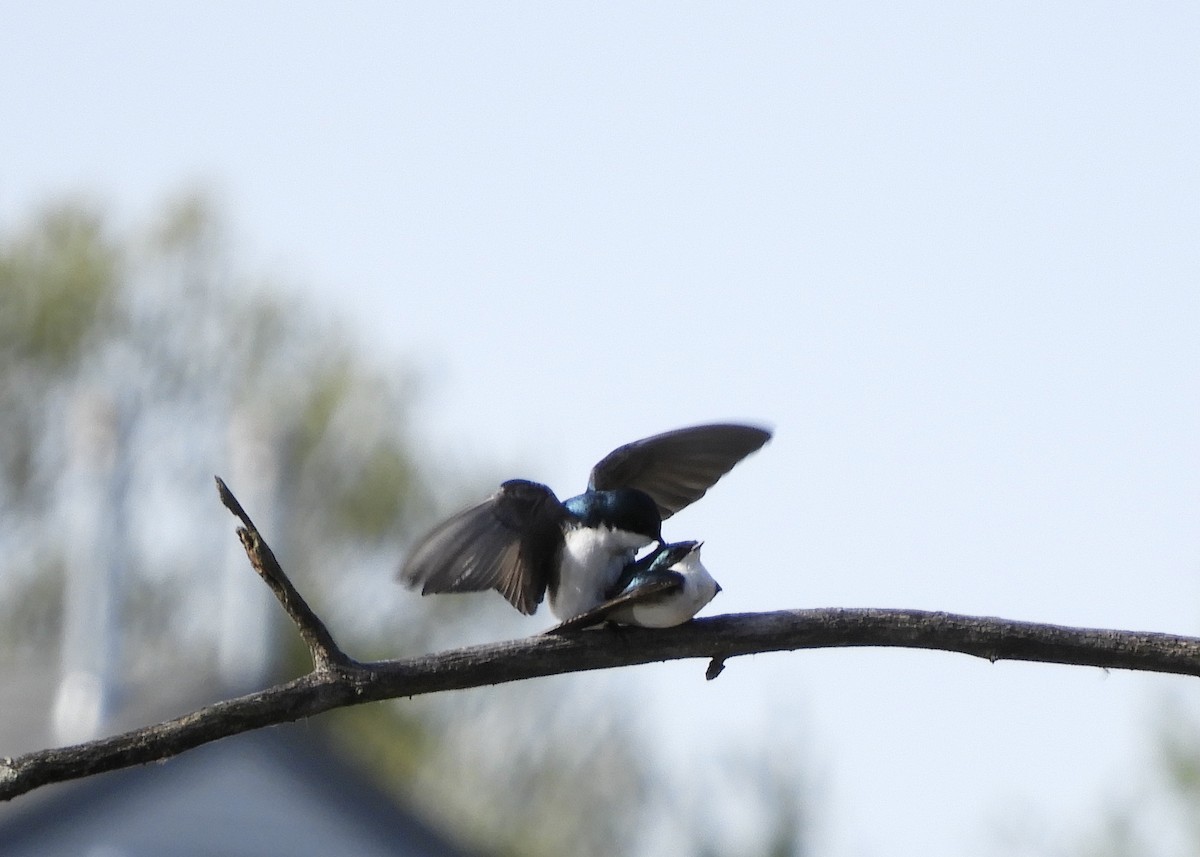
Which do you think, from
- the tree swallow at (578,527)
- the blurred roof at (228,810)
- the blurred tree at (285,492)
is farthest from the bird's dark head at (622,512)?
the blurred tree at (285,492)

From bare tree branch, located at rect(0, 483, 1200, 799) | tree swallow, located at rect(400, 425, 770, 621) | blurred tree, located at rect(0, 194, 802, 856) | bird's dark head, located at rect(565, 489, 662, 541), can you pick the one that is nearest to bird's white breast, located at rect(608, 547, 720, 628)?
bare tree branch, located at rect(0, 483, 1200, 799)

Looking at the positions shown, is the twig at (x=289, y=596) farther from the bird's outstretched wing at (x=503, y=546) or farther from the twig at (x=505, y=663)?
the bird's outstretched wing at (x=503, y=546)

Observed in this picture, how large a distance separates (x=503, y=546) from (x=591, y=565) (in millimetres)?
268

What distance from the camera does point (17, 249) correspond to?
25297mm

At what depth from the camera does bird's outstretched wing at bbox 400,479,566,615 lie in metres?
3.71

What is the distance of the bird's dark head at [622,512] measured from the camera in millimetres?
3619

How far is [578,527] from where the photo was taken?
3.68 meters

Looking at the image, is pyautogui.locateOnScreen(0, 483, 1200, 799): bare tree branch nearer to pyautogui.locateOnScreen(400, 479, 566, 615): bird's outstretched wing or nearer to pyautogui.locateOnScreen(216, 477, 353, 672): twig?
pyautogui.locateOnScreen(216, 477, 353, 672): twig

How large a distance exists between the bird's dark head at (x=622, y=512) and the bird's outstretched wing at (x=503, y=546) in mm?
71

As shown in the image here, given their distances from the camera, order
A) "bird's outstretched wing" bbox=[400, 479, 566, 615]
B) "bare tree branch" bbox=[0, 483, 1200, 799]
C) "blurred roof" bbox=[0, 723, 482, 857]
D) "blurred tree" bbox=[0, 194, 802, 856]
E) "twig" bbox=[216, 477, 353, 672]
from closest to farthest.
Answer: "bare tree branch" bbox=[0, 483, 1200, 799], "twig" bbox=[216, 477, 353, 672], "bird's outstretched wing" bbox=[400, 479, 566, 615], "blurred roof" bbox=[0, 723, 482, 857], "blurred tree" bbox=[0, 194, 802, 856]

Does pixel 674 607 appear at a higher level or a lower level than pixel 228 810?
higher

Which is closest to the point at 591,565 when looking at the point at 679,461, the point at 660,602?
the point at 679,461

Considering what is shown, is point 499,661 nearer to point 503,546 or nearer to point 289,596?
point 289,596

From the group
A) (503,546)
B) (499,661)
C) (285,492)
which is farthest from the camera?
(285,492)
